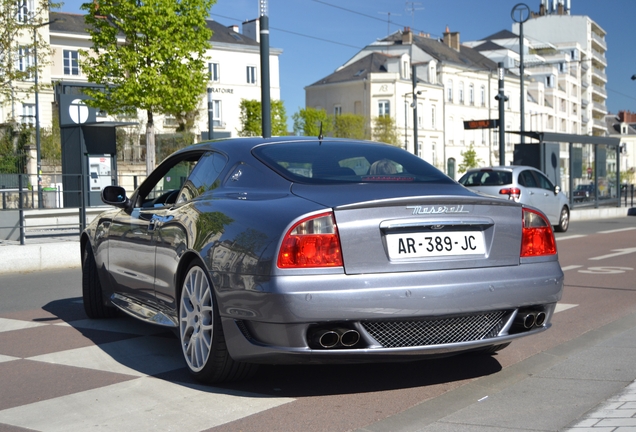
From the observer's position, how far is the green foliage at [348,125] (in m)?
78.1

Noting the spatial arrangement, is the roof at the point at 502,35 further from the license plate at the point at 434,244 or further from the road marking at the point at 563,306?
the license plate at the point at 434,244

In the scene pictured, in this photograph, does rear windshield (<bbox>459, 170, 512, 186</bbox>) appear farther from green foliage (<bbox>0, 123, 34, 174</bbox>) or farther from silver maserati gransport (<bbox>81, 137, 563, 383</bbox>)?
green foliage (<bbox>0, 123, 34, 174</bbox>)

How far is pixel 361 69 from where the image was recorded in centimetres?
8600

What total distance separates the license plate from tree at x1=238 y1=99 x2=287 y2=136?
61.2 m

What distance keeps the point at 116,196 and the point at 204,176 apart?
1.35 metres

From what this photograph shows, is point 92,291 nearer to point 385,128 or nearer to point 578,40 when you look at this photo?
point 385,128

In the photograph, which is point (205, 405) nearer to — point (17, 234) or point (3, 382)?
point (3, 382)

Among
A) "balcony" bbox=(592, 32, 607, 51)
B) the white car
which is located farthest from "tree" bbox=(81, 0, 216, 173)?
"balcony" bbox=(592, 32, 607, 51)

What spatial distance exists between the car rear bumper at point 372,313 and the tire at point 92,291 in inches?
122

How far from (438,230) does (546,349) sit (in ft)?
6.22

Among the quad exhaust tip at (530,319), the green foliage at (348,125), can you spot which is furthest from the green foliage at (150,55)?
the green foliage at (348,125)

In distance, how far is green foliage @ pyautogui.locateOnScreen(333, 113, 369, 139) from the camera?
7812 centimetres

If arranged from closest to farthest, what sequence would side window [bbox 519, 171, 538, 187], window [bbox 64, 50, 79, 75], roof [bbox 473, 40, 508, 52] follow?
side window [bbox 519, 171, 538, 187] → window [bbox 64, 50, 79, 75] → roof [bbox 473, 40, 508, 52]

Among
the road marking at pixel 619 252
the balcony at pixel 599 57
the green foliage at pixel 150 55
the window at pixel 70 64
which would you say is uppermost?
the balcony at pixel 599 57
